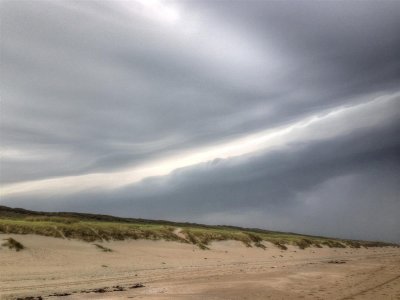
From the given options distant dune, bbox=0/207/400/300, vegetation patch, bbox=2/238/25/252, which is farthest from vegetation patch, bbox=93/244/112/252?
vegetation patch, bbox=2/238/25/252

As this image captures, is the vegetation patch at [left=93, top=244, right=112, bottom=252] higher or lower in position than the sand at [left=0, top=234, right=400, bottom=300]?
higher

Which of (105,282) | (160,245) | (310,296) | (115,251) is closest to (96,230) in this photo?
(115,251)

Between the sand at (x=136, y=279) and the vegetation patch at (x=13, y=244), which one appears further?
the vegetation patch at (x=13, y=244)

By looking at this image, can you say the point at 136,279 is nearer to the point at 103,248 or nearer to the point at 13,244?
the point at 13,244

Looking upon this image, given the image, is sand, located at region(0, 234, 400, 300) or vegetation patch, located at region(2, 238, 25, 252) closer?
sand, located at region(0, 234, 400, 300)

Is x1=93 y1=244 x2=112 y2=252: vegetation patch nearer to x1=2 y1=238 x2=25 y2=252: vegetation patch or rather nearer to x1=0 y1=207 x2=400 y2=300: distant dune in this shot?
x1=0 y1=207 x2=400 y2=300: distant dune

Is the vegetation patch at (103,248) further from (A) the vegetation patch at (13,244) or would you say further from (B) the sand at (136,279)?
(A) the vegetation patch at (13,244)

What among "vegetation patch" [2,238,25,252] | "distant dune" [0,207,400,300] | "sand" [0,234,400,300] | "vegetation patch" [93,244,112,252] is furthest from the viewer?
"vegetation patch" [93,244,112,252]

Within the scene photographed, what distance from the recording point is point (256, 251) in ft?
177

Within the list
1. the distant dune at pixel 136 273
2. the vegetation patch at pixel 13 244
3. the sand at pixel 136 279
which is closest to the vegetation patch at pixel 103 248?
the distant dune at pixel 136 273

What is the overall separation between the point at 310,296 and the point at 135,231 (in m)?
27.1

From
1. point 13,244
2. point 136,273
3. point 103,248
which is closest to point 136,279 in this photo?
point 136,273

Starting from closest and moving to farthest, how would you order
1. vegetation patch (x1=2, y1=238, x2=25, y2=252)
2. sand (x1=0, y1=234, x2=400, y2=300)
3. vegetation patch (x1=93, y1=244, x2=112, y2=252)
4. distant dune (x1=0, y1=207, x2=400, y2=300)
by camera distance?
sand (x1=0, y1=234, x2=400, y2=300), distant dune (x1=0, y1=207, x2=400, y2=300), vegetation patch (x1=2, y1=238, x2=25, y2=252), vegetation patch (x1=93, y1=244, x2=112, y2=252)

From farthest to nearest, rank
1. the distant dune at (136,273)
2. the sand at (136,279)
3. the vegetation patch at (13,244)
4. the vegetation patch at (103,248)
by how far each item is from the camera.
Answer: the vegetation patch at (103,248)
the vegetation patch at (13,244)
the distant dune at (136,273)
the sand at (136,279)
